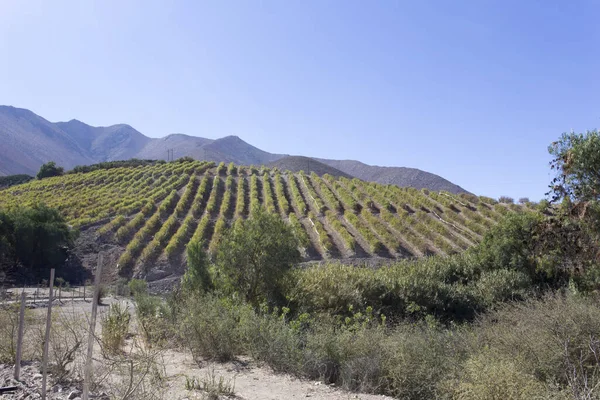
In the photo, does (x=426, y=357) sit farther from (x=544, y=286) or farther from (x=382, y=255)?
(x=382, y=255)

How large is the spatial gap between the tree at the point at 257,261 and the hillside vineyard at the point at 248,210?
1296 centimetres

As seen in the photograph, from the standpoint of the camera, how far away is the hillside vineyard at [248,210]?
3706 centimetres

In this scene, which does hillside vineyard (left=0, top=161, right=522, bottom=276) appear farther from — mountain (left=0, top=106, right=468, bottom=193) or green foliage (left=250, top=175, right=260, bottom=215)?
mountain (left=0, top=106, right=468, bottom=193)

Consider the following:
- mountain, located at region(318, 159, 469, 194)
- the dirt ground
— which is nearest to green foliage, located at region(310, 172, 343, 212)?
the dirt ground

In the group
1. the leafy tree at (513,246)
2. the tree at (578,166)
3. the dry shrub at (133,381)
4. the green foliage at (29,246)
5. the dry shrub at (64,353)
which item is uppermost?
the tree at (578,166)

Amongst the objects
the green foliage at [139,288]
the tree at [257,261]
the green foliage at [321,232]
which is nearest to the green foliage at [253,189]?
the green foliage at [321,232]

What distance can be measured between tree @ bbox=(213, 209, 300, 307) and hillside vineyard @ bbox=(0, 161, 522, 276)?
13.0 meters

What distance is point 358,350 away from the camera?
10133 mm

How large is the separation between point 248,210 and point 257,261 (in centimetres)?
3161

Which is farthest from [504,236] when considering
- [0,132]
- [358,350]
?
[0,132]

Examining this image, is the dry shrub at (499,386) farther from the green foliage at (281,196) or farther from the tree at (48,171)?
the tree at (48,171)

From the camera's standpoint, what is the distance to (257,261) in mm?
15734

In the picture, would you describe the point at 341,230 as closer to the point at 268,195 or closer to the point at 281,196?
the point at 281,196

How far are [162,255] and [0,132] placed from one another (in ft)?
502
